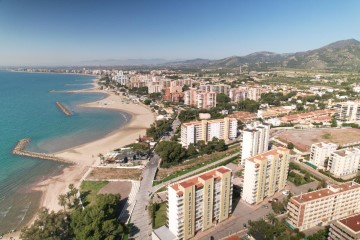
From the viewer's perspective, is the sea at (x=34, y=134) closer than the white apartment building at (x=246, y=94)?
Yes

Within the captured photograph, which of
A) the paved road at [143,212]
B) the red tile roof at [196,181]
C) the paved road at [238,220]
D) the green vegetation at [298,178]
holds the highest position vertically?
the red tile roof at [196,181]

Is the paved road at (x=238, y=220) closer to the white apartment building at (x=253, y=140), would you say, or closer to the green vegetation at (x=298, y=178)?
the green vegetation at (x=298, y=178)

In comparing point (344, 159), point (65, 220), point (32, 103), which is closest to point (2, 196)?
point (65, 220)

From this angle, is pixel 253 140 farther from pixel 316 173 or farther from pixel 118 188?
pixel 118 188

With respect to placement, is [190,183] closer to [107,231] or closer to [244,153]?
[107,231]

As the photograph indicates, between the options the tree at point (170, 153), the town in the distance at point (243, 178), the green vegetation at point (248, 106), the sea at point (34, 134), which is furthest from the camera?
the green vegetation at point (248, 106)

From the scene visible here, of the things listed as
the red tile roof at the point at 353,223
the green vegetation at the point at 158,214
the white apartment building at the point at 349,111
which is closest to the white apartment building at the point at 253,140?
the green vegetation at the point at 158,214

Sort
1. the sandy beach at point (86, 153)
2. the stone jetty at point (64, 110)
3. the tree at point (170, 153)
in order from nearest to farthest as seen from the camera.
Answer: the sandy beach at point (86, 153)
the tree at point (170, 153)
the stone jetty at point (64, 110)

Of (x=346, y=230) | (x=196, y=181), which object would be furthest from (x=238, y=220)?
(x=346, y=230)

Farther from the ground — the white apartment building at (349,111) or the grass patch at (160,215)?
the white apartment building at (349,111)
